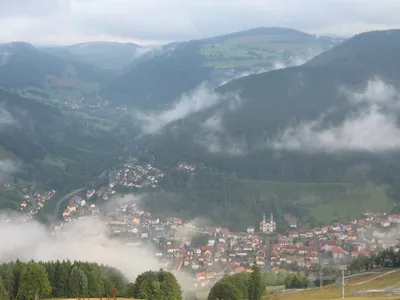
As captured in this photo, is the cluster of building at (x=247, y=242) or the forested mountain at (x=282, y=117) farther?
the forested mountain at (x=282, y=117)

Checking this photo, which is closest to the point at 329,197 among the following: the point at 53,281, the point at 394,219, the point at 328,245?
the point at 394,219

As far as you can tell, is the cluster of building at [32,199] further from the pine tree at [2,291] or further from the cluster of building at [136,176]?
the pine tree at [2,291]

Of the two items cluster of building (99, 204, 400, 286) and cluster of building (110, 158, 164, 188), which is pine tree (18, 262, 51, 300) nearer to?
cluster of building (99, 204, 400, 286)

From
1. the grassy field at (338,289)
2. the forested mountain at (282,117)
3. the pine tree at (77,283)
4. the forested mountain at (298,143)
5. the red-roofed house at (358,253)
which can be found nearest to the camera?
the pine tree at (77,283)

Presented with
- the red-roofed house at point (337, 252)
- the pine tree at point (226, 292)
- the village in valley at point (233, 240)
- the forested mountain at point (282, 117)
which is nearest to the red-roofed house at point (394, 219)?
the village in valley at point (233, 240)

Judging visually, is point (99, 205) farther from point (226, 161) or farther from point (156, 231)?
point (226, 161)

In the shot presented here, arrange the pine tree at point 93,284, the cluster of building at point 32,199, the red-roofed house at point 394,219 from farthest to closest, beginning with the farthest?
the cluster of building at point 32,199, the red-roofed house at point 394,219, the pine tree at point 93,284

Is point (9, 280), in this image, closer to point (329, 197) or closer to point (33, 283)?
point (33, 283)
